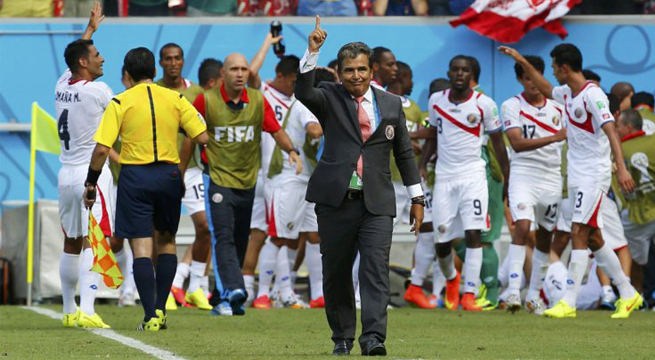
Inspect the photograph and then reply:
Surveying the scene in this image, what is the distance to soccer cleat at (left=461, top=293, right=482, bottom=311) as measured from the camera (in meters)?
15.3

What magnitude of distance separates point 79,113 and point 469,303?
512cm

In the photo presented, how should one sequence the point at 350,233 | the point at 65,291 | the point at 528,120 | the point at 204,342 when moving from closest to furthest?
the point at 350,233 < the point at 204,342 < the point at 65,291 < the point at 528,120

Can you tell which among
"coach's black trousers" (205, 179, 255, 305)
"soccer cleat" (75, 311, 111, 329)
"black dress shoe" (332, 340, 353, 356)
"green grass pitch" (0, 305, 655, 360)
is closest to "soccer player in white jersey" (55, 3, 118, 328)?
"soccer cleat" (75, 311, 111, 329)

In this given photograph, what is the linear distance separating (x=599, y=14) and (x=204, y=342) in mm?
10774

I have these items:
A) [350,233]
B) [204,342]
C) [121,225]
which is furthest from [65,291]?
[350,233]

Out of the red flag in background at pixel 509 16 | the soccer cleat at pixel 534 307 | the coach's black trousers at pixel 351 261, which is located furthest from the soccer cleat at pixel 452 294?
the coach's black trousers at pixel 351 261

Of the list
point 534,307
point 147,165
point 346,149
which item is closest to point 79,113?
point 147,165

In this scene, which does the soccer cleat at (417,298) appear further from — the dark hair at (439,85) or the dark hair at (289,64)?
the dark hair at (289,64)

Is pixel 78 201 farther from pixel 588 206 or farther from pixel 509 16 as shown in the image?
pixel 509 16

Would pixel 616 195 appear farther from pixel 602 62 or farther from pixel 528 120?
pixel 602 62

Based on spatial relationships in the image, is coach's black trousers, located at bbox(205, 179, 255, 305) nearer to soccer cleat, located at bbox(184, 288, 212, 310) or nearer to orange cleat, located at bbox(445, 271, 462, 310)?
soccer cleat, located at bbox(184, 288, 212, 310)

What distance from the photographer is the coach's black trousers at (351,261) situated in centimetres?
922

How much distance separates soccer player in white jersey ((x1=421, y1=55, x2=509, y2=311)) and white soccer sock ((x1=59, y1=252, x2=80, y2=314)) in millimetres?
4580

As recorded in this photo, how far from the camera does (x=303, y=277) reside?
17.3 meters
